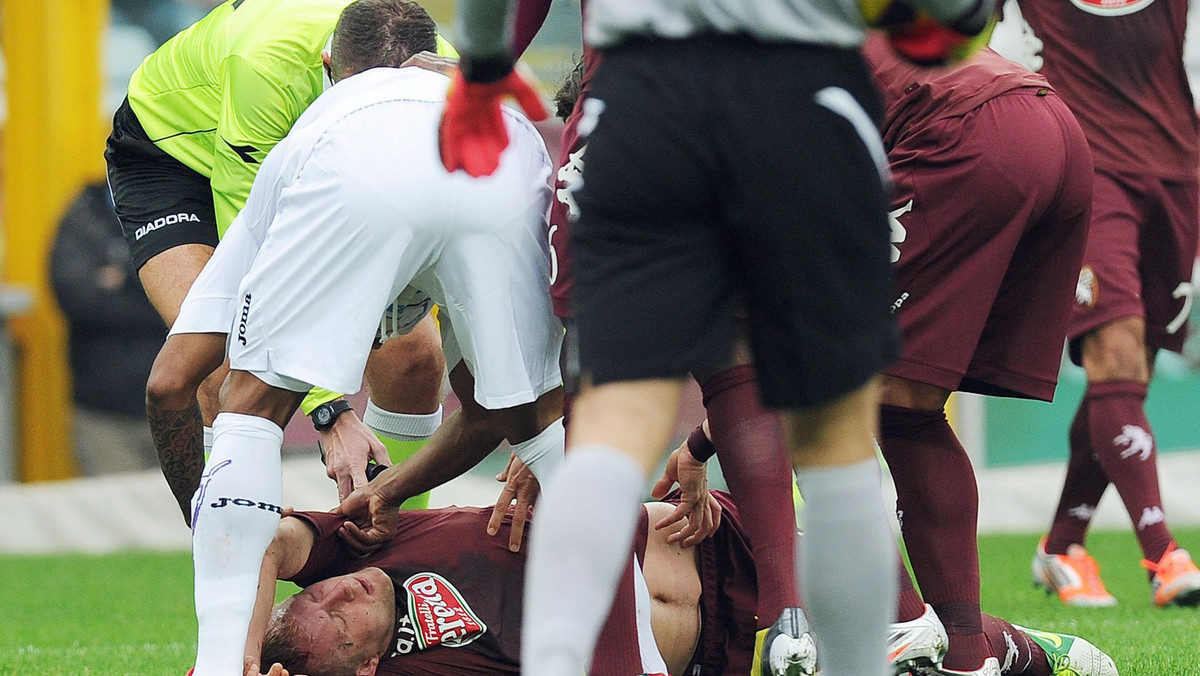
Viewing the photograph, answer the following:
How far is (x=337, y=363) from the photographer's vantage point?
277 centimetres

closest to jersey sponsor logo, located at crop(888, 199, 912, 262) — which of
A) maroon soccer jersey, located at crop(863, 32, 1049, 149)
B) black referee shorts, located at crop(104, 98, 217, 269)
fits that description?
maroon soccer jersey, located at crop(863, 32, 1049, 149)

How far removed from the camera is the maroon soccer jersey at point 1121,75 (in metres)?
4.95

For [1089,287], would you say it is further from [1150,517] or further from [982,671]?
[982,671]

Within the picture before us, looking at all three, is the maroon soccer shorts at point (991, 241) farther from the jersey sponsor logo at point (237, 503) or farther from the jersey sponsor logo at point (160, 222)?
the jersey sponsor logo at point (160, 222)

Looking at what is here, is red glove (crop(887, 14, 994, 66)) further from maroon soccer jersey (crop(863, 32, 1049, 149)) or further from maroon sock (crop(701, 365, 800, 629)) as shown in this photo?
maroon soccer jersey (crop(863, 32, 1049, 149))

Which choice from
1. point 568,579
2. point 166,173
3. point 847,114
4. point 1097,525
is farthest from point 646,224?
point 1097,525

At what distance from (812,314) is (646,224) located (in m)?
0.23

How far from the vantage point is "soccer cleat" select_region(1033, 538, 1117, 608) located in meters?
4.82

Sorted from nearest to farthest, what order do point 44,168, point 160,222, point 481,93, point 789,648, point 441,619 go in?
point 481,93 < point 789,648 < point 441,619 < point 160,222 < point 44,168

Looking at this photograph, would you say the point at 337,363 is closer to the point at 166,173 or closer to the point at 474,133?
the point at 474,133

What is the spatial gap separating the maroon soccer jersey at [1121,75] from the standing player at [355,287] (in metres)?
2.54

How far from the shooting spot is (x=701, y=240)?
198 centimetres

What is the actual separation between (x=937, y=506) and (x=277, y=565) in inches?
51.3

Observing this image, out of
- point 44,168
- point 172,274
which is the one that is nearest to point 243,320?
point 172,274
